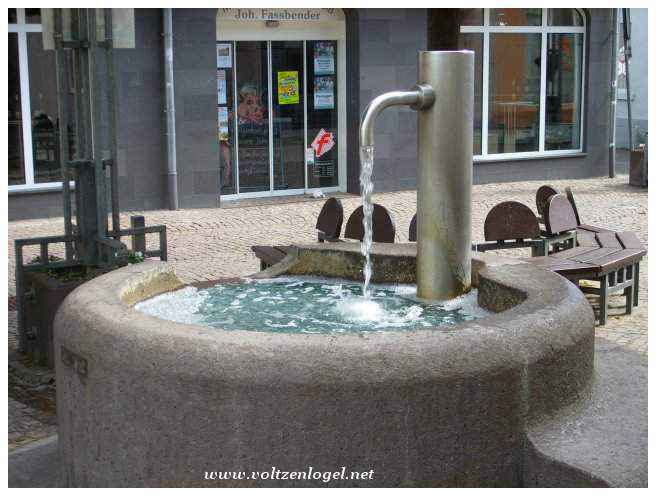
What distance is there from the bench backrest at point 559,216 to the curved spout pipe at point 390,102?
4036 mm

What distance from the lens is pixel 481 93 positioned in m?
17.5

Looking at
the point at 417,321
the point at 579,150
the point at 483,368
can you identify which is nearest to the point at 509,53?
the point at 579,150

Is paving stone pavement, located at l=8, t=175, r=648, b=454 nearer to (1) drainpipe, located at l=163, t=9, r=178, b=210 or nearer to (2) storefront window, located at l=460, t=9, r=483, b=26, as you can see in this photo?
(1) drainpipe, located at l=163, t=9, r=178, b=210

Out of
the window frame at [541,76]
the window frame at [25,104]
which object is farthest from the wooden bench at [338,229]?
the window frame at [541,76]

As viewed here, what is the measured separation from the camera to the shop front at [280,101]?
1507 centimetres

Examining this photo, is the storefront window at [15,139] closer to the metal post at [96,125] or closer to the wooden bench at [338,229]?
the wooden bench at [338,229]

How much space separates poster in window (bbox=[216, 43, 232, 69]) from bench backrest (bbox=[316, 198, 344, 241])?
21.2ft

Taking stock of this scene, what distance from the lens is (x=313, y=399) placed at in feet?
13.5

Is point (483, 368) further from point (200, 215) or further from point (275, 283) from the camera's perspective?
point (200, 215)

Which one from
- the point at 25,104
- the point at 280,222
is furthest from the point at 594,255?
the point at 25,104

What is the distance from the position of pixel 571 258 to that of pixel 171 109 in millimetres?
7306

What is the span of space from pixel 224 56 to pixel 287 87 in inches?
42.6

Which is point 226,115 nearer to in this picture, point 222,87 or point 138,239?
point 222,87

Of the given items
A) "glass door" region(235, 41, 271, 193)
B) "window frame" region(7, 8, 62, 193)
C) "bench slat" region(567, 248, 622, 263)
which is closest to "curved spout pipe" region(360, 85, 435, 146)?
"bench slat" region(567, 248, 622, 263)
